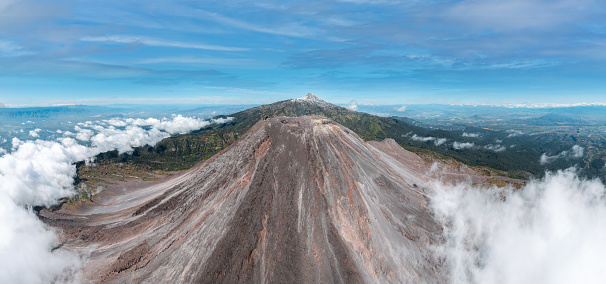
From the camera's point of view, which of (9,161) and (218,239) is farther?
(9,161)

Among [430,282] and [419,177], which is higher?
[419,177]

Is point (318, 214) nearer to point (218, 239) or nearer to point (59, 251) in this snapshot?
point (218, 239)

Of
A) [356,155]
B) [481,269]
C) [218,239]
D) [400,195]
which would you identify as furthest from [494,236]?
[218,239]

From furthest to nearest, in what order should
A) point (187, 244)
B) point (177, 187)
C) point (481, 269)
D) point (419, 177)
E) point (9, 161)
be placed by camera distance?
point (9, 161)
point (419, 177)
point (177, 187)
point (481, 269)
point (187, 244)
